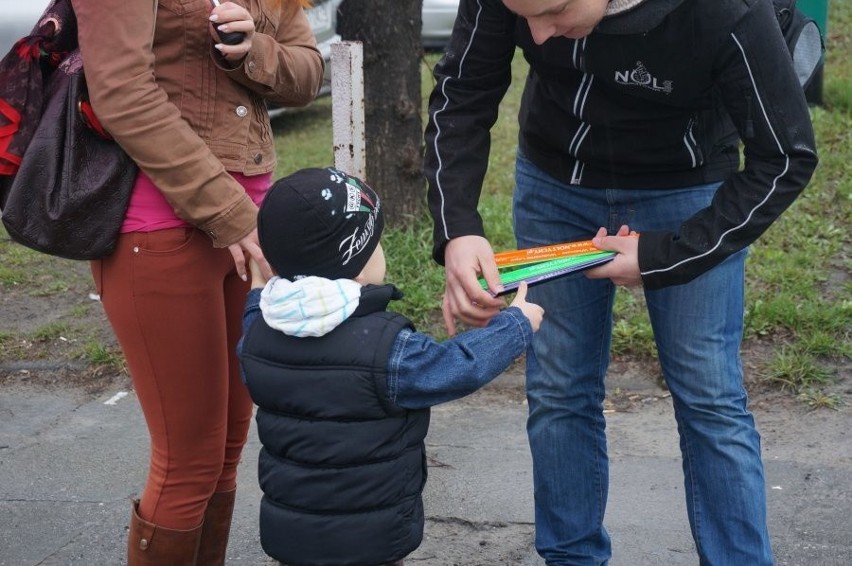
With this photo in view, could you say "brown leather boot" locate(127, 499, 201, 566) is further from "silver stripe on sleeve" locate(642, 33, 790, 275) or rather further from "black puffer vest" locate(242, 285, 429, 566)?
"silver stripe on sleeve" locate(642, 33, 790, 275)

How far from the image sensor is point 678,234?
8.05ft

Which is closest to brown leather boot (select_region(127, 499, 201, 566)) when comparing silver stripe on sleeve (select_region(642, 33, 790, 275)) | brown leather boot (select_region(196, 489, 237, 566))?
brown leather boot (select_region(196, 489, 237, 566))

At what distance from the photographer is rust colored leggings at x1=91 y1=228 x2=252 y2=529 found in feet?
8.17

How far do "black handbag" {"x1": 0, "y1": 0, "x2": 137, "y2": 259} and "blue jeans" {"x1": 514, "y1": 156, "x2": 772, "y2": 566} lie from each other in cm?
108

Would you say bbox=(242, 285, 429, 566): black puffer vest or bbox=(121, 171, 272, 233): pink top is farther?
bbox=(121, 171, 272, 233): pink top

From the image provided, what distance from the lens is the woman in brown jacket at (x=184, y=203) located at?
2.31m

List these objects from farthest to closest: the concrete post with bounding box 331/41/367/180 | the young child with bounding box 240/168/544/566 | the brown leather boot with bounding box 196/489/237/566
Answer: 1. the concrete post with bounding box 331/41/367/180
2. the brown leather boot with bounding box 196/489/237/566
3. the young child with bounding box 240/168/544/566

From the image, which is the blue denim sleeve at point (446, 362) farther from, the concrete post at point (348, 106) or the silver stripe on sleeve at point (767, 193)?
the concrete post at point (348, 106)

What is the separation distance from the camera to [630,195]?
106 inches

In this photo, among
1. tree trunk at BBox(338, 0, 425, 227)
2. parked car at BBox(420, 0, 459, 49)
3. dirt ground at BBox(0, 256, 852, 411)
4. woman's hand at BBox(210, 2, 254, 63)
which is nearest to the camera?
woman's hand at BBox(210, 2, 254, 63)

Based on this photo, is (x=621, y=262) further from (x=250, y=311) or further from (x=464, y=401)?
(x=464, y=401)

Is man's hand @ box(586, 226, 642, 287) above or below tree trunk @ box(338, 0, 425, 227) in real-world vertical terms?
above

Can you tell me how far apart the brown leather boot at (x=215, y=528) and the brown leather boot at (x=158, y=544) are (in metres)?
0.19

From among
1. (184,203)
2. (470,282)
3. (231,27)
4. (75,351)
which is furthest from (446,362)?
(75,351)
